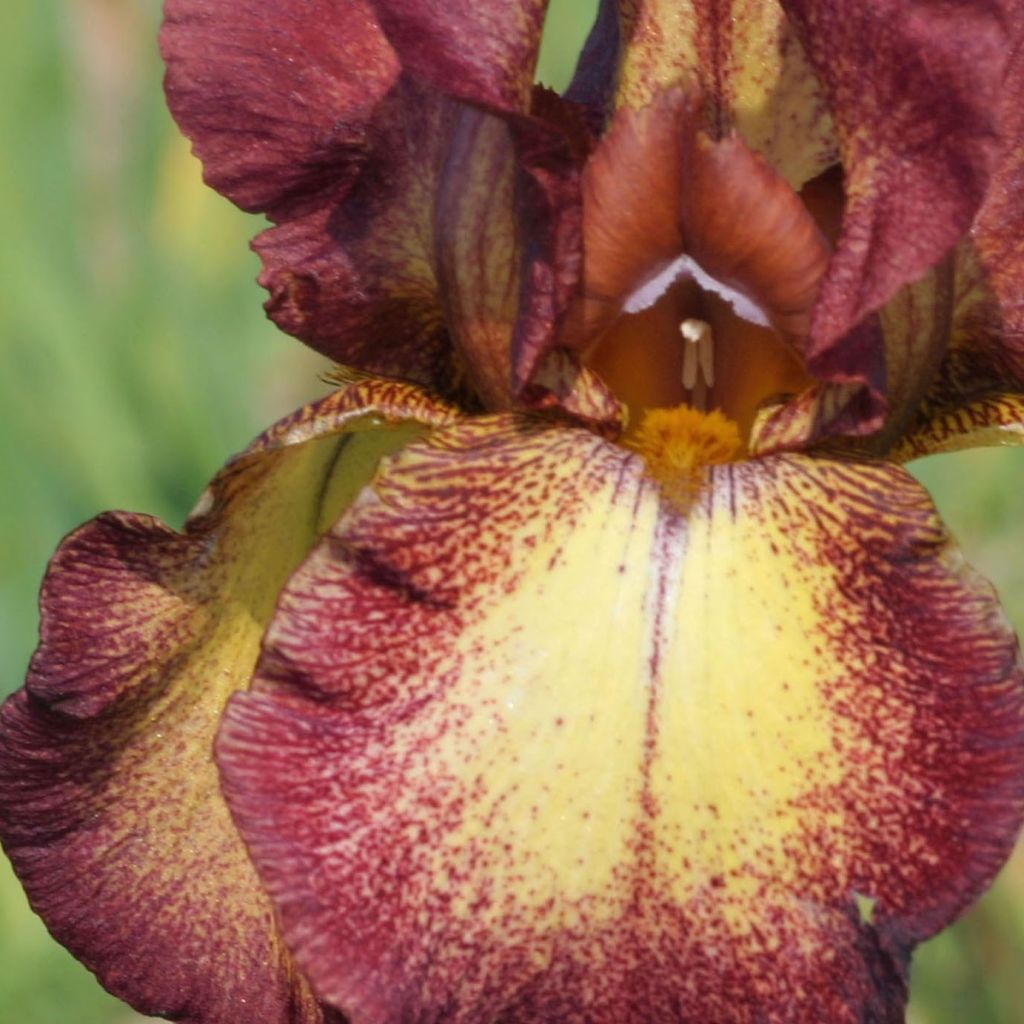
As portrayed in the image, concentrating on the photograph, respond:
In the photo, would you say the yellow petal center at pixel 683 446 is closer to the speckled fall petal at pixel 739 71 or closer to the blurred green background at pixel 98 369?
the speckled fall petal at pixel 739 71

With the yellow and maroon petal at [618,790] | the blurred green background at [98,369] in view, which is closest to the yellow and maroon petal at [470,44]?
the yellow and maroon petal at [618,790]

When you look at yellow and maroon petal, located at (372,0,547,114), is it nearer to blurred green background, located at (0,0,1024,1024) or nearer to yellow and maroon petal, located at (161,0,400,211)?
yellow and maroon petal, located at (161,0,400,211)

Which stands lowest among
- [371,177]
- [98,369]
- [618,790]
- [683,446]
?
[98,369]

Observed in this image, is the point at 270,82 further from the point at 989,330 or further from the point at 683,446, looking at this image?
the point at 989,330

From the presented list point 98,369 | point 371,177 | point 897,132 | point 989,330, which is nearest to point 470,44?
point 371,177

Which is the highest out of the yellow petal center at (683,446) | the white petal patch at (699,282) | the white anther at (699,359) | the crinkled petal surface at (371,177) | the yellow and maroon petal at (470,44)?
the yellow and maroon petal at (470,44)

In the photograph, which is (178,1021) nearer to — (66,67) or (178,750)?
(178,750)
